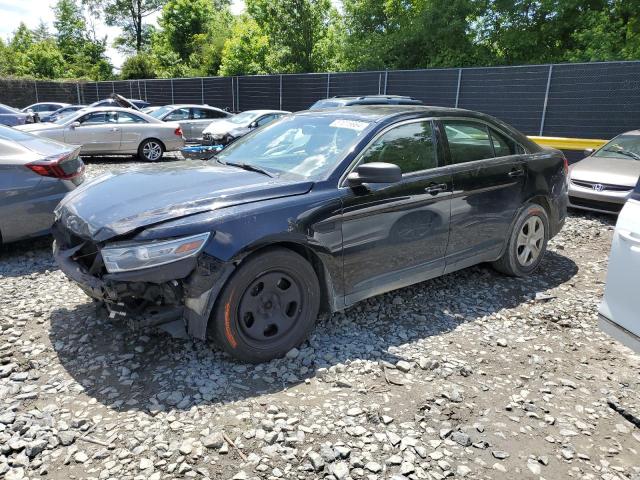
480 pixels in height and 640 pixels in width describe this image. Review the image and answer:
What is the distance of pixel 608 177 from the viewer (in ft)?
24.9

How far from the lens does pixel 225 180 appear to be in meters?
3.60

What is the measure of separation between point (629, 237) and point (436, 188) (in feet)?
5.13

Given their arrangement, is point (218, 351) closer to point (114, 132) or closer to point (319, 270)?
point (319, 270)

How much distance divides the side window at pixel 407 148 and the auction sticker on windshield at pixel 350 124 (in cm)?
17

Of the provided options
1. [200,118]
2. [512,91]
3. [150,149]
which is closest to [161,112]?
[200,118]

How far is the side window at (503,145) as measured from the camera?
4.79 m

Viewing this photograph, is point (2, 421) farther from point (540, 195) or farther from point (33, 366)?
point (540, 195)

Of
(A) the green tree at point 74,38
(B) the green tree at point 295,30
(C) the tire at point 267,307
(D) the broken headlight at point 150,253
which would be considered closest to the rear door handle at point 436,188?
(C) the tire at point 267,307

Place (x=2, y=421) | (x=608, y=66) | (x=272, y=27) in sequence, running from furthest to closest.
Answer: (x=272, y=27) < (x=608, y=66) < (x=2, y=421)

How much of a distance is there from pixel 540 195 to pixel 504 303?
4.03 ft

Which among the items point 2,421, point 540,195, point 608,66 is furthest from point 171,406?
point 608,66

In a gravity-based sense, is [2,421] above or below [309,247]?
below

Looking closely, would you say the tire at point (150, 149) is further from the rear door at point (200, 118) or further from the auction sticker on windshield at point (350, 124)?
the auction sticker on windshield at point (350, 124)

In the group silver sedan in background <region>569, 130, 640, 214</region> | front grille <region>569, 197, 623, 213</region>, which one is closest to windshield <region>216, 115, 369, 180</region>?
silver sedan in background <region>569, 130, 640, 214</region>
